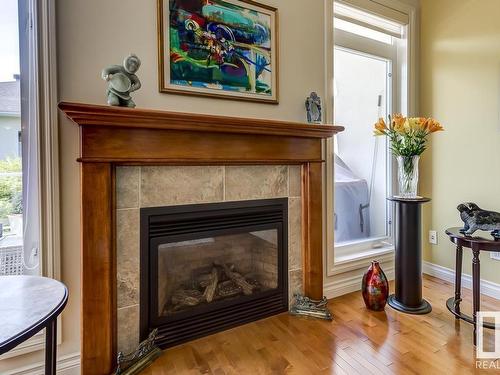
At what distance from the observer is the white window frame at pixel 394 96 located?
2.22m

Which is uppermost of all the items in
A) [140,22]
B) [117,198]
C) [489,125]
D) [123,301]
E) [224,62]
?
[140,22]

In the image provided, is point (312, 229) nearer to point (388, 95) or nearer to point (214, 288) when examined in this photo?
Answer: point (214, 288)

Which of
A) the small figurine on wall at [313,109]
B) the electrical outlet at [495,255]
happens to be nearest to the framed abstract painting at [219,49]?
the small figurine on wall at [313,109]

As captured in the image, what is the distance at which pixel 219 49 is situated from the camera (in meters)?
1.80

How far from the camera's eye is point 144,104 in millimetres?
1615

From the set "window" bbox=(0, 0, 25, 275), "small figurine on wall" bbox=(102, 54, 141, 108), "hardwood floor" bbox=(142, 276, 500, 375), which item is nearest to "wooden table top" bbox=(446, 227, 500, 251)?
"hardwood floor" bbox=(142, 276, 500, 375)

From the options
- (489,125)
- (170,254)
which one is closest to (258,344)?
(170,254)

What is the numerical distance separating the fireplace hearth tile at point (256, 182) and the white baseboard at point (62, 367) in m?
1.16

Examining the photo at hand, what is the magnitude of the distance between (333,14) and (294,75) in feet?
2.11

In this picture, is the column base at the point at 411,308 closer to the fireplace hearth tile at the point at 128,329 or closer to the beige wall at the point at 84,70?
the fireplace hearth tile at the point at 128,329

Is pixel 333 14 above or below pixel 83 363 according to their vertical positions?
above

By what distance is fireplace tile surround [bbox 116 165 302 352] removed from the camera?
1.55m

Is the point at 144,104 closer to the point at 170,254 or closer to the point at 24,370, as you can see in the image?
the point at 170,254

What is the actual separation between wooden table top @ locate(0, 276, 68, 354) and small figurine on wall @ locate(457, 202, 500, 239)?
2.19m
